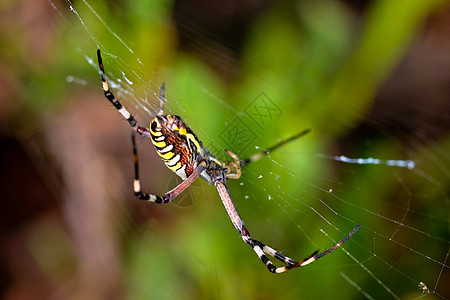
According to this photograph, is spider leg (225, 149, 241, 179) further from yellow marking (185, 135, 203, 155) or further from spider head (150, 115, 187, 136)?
spider head (150, 115, 187, 136)

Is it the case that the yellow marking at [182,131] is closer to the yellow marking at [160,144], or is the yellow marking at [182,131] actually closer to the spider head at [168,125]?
the spider head at [168,125]

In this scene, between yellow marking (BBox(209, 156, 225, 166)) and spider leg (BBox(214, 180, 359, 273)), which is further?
yellow marking (BBox(209, 156, 225, 166))

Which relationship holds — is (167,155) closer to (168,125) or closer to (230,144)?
(168,125)

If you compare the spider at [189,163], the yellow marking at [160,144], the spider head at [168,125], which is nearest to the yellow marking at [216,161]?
the spider at [189,163]

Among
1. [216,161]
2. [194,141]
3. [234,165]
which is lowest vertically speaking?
[234,165]

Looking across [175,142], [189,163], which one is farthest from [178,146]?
[189,163]

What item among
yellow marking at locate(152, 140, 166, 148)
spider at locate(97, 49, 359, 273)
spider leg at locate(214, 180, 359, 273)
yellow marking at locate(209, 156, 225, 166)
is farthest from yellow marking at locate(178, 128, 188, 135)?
spider leg at locate(214, 180, 359, 273)
